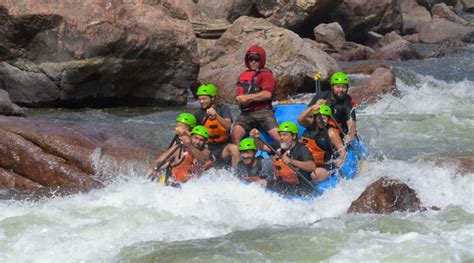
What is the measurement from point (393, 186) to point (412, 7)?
23.4 meters

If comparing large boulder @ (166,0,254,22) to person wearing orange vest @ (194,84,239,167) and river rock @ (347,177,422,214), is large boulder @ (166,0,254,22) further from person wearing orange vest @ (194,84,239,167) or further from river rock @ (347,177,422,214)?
river rock @ (347,177,422,214)

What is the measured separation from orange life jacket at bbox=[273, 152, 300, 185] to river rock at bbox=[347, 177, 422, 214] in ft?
2.36

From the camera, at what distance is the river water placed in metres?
6.21

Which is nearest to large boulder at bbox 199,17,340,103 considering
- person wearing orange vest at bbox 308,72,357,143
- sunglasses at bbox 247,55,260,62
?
sunglasses at bbox 247,55,260,62

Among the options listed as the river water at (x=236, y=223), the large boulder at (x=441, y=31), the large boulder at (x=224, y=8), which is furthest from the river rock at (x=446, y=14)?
the river water at (x=236, y=223)

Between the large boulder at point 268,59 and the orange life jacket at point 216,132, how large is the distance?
5.56 meters

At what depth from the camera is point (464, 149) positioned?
1089 centimetres

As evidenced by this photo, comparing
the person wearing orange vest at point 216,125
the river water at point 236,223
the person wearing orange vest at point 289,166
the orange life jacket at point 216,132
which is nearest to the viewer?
the river water at point 236,223

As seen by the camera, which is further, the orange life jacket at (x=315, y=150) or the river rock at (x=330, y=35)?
the river rock at (x=330, y=35)

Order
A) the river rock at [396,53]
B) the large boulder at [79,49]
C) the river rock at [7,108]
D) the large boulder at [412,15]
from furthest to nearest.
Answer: the large boulder at [412,15], the river rock at [396,53], the large boulder at [79,49], the river rock at [7,108]

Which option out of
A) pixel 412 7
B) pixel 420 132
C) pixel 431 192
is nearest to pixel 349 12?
pixel 412 7

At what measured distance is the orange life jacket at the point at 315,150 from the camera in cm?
832

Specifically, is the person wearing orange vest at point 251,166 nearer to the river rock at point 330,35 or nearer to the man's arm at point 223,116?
the man's arm at point 223,116

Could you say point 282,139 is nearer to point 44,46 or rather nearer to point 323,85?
point 44,46
